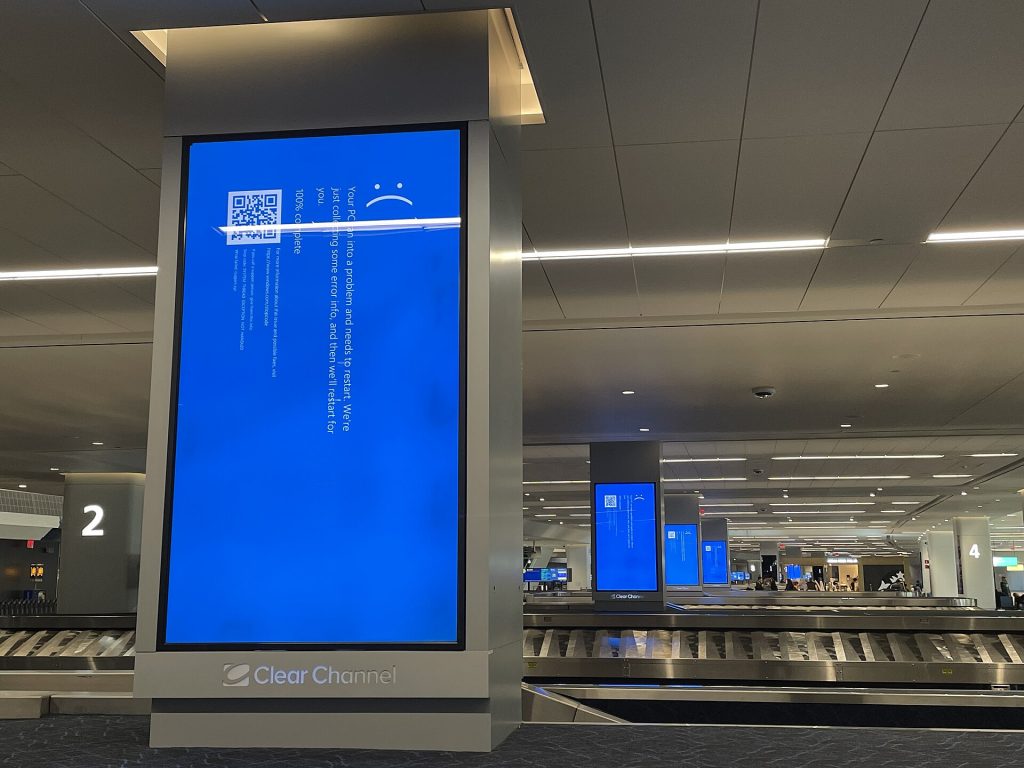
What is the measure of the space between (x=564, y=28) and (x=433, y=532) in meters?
2.20

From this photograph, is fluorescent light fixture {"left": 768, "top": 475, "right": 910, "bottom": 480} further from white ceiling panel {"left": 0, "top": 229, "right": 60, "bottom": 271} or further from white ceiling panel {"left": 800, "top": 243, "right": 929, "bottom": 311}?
white ceiling panel {"left": 0, "top": 229, "right": 60, "bottom": 271}

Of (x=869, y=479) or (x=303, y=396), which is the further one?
(x=869, y=479)

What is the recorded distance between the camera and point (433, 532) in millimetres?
3170

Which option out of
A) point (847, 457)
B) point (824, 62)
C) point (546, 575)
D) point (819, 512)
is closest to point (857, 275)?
point (824, 62)

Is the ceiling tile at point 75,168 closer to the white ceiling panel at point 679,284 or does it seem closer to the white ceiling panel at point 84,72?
the white ceiling panel at point 84,72

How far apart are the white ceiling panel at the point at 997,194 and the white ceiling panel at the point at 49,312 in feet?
24.3

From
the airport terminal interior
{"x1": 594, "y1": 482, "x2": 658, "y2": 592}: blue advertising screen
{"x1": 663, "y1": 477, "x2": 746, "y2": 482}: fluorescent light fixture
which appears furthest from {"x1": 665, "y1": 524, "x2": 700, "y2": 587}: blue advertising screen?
the airport terminal interior

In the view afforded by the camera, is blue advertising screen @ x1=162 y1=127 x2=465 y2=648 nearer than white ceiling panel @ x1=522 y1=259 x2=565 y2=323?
Yes

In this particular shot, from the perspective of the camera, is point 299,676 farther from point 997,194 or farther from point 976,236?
point 976,236

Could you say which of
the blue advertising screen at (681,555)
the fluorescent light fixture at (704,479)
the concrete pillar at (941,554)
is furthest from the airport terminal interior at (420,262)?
the concrete pillar at (941,554)

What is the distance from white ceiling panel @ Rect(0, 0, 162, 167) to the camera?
3861 mm

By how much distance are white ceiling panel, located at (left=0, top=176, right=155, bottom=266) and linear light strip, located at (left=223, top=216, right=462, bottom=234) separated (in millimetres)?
3062

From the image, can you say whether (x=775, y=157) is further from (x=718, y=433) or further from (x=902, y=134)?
(x=718, y=433)

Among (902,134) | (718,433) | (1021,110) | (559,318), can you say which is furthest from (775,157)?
(718,433)
